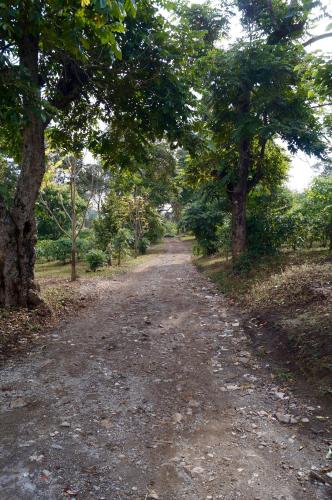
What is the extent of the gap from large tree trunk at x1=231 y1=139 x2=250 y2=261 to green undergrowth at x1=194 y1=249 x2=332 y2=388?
146 cm

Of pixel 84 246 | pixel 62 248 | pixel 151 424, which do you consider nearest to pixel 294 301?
pixel 151 424

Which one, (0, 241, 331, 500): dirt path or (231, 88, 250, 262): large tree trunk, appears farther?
(231, 88, 250, 262): large tree trunk

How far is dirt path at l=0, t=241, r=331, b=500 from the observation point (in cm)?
313

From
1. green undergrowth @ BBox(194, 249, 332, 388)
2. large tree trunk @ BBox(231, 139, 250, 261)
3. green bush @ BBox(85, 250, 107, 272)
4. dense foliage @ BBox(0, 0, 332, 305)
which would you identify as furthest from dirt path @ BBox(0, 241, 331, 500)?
green bush @ BBox(85, 250, 107, 272)

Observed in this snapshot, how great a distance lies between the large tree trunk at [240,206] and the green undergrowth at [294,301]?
1.46 metres

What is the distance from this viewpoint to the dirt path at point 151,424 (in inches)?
123

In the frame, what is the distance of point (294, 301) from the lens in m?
8.20

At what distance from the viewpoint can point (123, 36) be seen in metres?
8.26

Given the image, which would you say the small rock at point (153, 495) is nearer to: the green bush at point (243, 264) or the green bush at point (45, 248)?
the green bush at point (243, 264)

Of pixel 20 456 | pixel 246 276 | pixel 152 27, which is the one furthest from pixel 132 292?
pixel 20 456

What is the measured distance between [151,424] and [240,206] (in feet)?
40.3

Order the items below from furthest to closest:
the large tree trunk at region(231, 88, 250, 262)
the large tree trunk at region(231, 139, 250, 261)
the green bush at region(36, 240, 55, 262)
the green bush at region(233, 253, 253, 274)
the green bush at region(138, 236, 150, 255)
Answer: the green bush at region(138, 236, 150, 255) < the green bush at region(36, 240, 55, 262) < the large tree trunk at region(231, 139, 250, 261) < the large tree trunk at region(231, 88, 250, 262) < the green bush at region(233, 253, 253, 274)

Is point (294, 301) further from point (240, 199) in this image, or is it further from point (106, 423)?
point (240, 199)

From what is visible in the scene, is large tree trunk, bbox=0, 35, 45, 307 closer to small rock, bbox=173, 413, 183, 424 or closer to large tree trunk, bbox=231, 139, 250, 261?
small rock, bbox=173, 413, 183, 424
